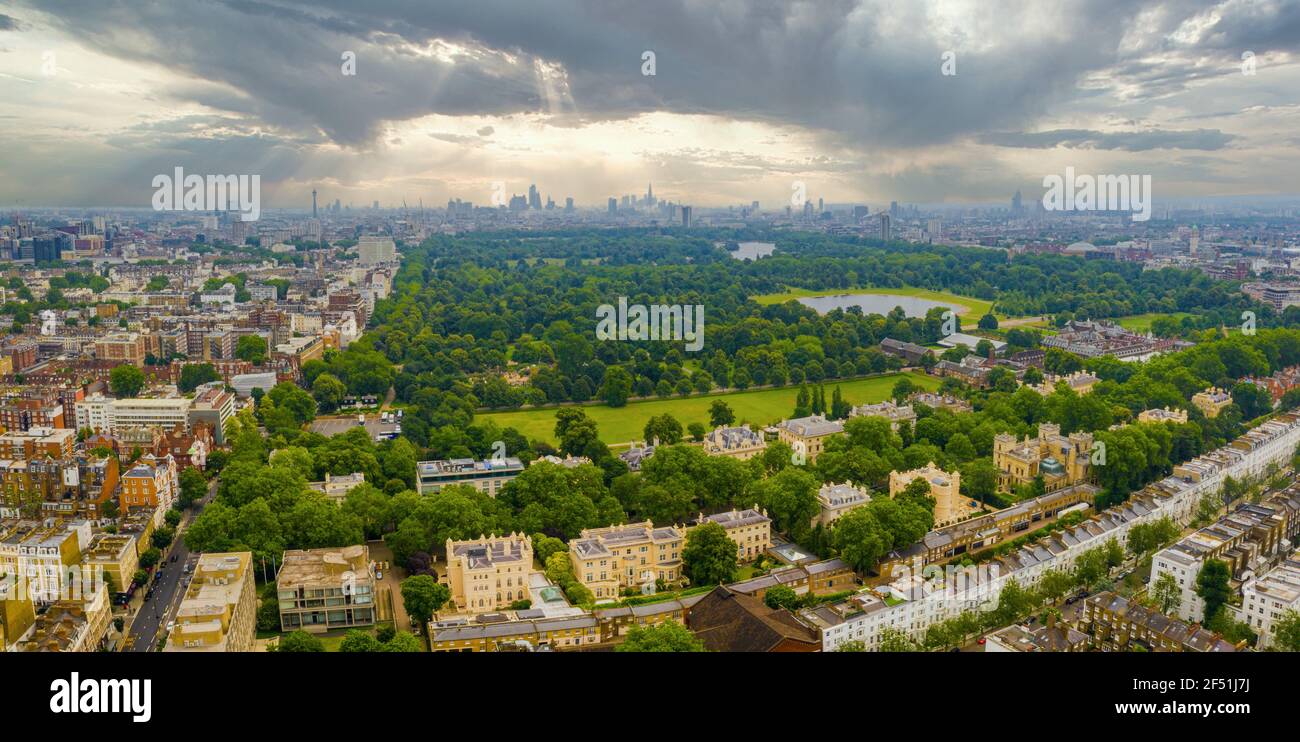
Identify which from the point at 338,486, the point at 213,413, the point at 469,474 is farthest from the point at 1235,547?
the point at 213,413

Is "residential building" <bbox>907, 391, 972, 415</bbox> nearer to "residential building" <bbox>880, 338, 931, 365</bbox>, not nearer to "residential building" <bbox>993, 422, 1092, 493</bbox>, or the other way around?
"residential building" <bbox>993, 422, 1092, 493</bbox>

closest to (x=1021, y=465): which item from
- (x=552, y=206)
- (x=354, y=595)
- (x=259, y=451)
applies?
(x=354, y=595)

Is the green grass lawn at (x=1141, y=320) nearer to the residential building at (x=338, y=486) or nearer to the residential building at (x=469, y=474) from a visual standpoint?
the residential building at (x=469, y=474)

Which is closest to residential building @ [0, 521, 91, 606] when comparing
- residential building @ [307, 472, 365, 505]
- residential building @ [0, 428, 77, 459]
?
residential building @ [307, 472, 365, 505]

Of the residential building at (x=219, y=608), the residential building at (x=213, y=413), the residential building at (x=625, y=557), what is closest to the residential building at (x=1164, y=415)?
the residential building at (x=625, y=557)

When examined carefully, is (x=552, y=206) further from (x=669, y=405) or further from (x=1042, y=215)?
(x=669, y=405)

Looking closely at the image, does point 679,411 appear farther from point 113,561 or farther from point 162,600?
point 113,561
